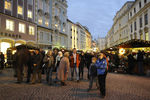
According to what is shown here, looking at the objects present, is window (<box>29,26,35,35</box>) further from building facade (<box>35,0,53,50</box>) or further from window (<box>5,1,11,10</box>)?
window (<box>5,1,11,10</box>)

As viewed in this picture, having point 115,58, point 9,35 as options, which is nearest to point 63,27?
point 9,35

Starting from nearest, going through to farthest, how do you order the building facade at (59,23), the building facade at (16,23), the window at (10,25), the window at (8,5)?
the building facade at (16,23), the window at (8,5), the window at (10,25), the building facade at (59,23)

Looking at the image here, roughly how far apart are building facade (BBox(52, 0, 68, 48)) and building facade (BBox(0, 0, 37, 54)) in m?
8.07

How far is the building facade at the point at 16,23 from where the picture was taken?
1989cm

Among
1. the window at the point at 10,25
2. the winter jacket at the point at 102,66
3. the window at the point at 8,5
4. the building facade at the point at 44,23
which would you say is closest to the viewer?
the winter jacket at the point at 102,66

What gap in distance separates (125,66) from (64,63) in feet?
25.8

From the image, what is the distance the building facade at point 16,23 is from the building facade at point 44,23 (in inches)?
68.2

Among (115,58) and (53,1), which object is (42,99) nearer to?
(115,58)

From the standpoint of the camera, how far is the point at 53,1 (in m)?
33.3

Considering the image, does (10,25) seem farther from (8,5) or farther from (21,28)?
(8,5)

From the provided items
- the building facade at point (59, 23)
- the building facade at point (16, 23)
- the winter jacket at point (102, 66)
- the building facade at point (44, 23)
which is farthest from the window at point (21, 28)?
the winter jacket at point (102, 66)

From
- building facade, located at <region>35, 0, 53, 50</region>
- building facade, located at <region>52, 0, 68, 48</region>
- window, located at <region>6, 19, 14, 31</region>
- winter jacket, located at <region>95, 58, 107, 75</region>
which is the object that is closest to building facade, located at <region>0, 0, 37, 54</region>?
window, located at <region>6, 19, 14, 31</region>

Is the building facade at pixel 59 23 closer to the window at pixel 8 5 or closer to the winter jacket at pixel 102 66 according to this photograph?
the window at pixel 8 5

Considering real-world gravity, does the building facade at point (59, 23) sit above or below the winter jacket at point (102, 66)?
above
